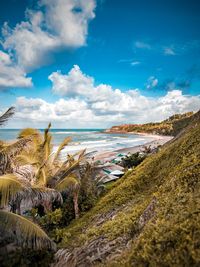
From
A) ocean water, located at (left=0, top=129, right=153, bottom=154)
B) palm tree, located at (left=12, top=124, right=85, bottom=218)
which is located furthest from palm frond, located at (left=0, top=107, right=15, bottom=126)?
ocean water, located at (left=0, top=129, right=153, bottom=154)

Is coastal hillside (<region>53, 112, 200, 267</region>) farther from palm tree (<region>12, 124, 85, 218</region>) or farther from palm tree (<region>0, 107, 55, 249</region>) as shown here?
palm tree (<region>12, 124, 85, 218</region>)

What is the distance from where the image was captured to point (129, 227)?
200 inches

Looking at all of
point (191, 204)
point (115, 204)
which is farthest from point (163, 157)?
point (191, 204)

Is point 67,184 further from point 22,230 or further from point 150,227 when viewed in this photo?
point 150,227

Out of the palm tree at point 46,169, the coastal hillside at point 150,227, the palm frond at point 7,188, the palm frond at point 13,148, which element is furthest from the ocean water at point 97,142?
the palm frond at point 7,188

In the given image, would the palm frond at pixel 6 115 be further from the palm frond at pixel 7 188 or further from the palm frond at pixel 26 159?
the palm frond at pixel 26 159

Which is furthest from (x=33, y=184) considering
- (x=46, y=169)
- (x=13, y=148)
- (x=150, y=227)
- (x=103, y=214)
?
(x=150, y=227)

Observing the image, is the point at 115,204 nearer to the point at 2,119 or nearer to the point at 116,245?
the point at 116,245

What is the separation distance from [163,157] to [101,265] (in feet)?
18.1

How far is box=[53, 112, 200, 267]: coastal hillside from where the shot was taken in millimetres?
2975

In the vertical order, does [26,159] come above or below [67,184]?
above

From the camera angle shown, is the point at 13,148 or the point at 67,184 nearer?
the point at 13,148

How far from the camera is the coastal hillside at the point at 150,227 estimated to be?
2975 mm

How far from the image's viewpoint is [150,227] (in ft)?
12.2
